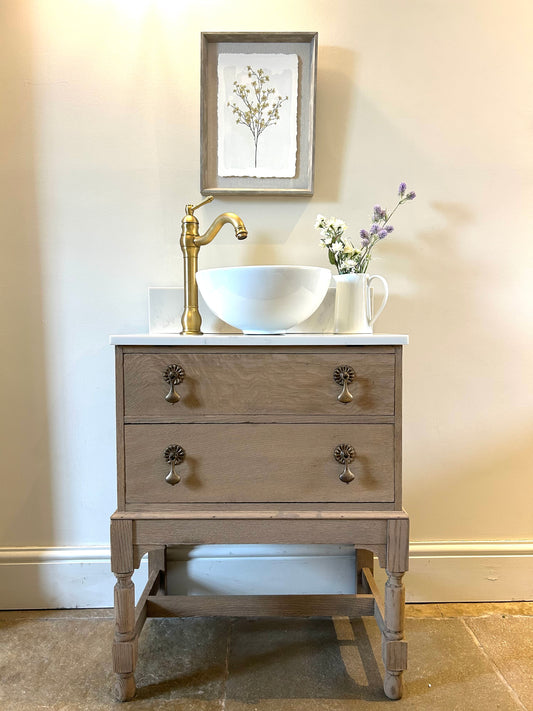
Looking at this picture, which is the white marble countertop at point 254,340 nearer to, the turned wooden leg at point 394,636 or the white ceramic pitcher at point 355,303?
the white ceramic pitcher at point 355,303

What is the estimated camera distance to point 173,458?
1.01 m

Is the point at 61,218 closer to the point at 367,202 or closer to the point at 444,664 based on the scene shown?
the point at 367,202

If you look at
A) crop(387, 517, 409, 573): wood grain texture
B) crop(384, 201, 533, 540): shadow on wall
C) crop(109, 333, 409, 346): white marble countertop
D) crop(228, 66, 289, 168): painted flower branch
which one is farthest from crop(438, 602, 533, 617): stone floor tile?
crop(228, 66, 289, 168): painted flower branch

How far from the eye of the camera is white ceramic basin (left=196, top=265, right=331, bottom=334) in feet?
3.36

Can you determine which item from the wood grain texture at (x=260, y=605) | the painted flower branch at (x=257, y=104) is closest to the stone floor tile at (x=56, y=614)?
the wood grain texture at (x=260, y=605)

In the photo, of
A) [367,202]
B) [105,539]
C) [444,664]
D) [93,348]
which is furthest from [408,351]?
[105,539]

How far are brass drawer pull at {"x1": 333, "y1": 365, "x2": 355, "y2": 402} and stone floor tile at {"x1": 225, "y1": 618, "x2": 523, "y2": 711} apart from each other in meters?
0.64

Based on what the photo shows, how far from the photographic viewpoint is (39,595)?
1415mm

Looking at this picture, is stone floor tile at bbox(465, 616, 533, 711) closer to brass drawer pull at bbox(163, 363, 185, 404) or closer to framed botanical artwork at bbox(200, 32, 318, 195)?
brass drawer pull at bbox(163, 363, 185, 404)

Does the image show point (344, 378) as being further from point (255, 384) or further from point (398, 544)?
point (398, 544)

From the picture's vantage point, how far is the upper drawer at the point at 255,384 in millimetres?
1013

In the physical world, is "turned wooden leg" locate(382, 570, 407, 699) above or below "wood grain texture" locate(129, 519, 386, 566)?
below

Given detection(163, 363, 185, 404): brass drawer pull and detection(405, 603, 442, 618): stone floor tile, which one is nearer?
detection(163, 363, 185, 404): brass drawer pull

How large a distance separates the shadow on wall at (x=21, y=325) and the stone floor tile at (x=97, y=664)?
186 millimetres
